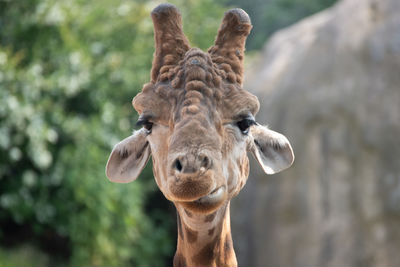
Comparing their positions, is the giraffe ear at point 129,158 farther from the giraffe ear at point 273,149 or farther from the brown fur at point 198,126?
the giraffe ear at point 273,149

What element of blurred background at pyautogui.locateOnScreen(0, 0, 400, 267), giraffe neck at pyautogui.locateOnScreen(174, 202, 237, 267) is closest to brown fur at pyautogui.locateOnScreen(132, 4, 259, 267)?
giraffe neck at pyautogui.locateOnScreen(174, 202, 237, 267)

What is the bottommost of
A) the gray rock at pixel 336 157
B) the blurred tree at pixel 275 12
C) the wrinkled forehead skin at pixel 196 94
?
the gray rock at pixel 336 157

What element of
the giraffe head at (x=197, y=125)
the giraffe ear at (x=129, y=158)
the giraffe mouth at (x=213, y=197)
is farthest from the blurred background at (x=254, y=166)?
the giraffe mouth at (x=213, y=197)

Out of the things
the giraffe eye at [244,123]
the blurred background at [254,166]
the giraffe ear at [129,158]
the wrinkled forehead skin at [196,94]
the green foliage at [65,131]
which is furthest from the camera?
the blurred background at [254,166]

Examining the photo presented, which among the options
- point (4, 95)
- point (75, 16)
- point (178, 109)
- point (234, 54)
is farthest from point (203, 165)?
point (75, 16)

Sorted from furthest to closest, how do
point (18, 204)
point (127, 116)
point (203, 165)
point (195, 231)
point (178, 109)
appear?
point (127, 116)
point (18, 204)
point (195, 231)
point (178, 109)
point (203, 165)

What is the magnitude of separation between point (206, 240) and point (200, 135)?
A: 71 centimetres

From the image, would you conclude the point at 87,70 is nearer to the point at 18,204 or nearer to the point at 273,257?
the point at 18,204

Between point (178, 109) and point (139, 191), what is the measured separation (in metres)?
6.38

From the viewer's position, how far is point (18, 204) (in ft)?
26.7

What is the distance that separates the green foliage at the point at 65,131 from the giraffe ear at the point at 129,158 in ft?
14.0

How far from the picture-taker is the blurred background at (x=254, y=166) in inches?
309

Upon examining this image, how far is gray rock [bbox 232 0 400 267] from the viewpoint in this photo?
789 cm

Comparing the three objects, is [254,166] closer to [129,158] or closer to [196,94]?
[129,158]
